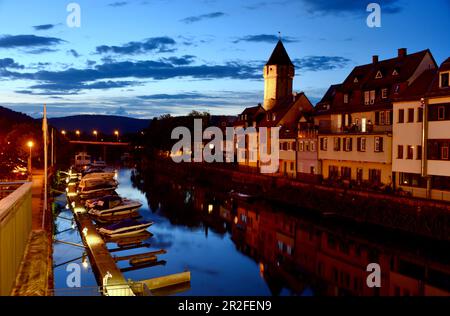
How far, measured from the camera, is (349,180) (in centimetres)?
4050

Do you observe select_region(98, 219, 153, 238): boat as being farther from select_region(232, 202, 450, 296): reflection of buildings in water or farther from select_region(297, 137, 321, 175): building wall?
select_region(297, 137, 321, 175): building wall

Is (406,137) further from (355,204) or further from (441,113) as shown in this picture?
(355,204)

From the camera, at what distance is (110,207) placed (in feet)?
128

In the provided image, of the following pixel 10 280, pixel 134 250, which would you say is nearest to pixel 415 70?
pixel 134 250

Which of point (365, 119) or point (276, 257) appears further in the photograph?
point (365, 119)

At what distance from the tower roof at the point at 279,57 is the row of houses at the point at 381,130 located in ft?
56.1

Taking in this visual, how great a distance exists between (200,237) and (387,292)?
1558 cm

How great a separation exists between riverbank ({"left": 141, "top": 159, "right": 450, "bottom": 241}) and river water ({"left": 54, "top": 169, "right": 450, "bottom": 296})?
0.91 metres

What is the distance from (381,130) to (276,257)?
52.6ft

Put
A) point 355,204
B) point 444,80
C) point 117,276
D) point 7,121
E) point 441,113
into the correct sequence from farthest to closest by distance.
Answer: point 7,121 < point 355,204 < point 444,80 < point 441,113 < point 117,276

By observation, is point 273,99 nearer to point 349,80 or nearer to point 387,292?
point 349,80

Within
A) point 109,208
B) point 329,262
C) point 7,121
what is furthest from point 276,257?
point 7,121

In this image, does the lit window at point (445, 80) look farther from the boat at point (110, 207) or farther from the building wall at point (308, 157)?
the boat at point (110, 207)

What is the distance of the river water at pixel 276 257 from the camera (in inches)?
898
